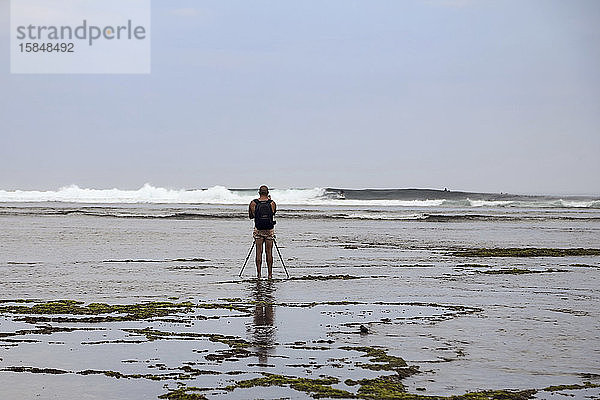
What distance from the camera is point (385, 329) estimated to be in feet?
41.9

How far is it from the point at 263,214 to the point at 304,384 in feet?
37.8

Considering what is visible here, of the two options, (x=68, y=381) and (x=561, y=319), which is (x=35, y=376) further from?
(x=561, y=319)

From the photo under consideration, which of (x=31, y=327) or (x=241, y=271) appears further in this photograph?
(x=241, y=271)

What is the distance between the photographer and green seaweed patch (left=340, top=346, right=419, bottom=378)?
9852 millimetres

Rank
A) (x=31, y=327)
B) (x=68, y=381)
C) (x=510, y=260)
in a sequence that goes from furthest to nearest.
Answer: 1. (x=510, y=260)
2. (x=31, y=327)
3. (x=68, y=381)

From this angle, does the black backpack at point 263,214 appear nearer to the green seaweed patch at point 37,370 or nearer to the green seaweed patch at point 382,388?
the green seaweed patch at point 37,370

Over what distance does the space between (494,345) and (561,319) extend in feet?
9.82

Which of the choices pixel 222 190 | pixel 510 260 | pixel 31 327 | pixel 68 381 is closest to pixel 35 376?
pixel 68 381

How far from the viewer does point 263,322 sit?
1320 cm

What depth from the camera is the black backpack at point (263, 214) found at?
806 inches

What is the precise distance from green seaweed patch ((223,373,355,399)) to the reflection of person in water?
954mm

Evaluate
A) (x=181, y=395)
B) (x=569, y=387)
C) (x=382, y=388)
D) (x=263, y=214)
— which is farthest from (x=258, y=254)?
(x=569, y=387)

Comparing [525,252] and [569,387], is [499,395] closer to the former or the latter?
[569,387]

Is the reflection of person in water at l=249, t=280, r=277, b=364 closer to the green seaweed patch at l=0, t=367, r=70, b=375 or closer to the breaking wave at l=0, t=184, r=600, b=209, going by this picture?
the green seaweed patch at l=0, t=367, r=70, b=375
